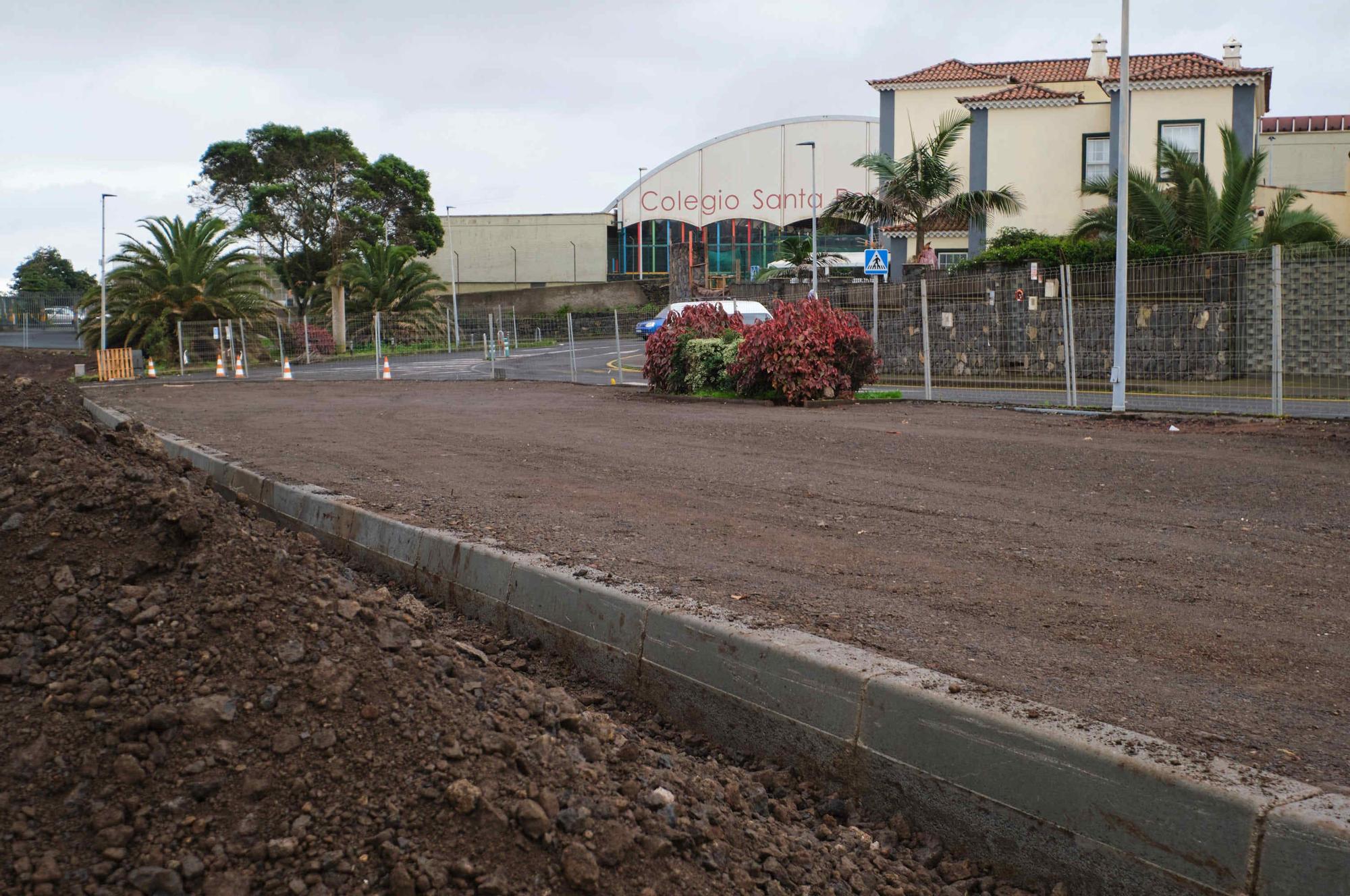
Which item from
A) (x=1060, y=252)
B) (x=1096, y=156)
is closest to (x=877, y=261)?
(x=1060, y=252)

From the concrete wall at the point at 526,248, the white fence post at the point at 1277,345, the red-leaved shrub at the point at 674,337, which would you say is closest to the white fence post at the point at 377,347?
the red-leaved shrub at the point at 674,337

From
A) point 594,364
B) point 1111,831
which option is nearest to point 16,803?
point 1111,831

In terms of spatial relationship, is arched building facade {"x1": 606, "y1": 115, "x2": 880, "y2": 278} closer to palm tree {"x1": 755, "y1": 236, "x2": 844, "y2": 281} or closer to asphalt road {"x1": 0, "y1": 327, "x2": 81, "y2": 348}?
palm tree {"x1": 755, "y1": 236, "x2": 844, "y2": 281}

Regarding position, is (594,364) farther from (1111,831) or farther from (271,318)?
(1111,831)

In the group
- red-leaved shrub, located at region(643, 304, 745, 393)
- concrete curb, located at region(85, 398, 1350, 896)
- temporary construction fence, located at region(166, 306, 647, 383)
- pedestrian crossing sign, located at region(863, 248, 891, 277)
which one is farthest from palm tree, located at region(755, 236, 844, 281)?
concrete curb, located at region(85, 398, 1350, 896)

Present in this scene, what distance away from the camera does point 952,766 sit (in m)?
3.44

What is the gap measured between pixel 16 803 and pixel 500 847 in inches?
48.1

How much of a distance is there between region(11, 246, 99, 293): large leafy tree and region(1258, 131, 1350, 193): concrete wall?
281ft

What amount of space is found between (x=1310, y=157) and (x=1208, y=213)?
85.4ft

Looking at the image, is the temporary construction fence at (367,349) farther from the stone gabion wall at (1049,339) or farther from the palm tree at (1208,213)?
the palm tree at (1208,213)

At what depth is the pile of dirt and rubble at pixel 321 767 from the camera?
2.74m

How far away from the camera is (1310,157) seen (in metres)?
47.1

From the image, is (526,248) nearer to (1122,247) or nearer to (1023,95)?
(1023,95)

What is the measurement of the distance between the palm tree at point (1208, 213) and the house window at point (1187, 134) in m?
4.70
